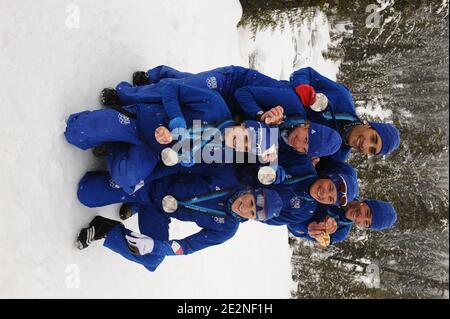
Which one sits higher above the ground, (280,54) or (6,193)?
(280,54)

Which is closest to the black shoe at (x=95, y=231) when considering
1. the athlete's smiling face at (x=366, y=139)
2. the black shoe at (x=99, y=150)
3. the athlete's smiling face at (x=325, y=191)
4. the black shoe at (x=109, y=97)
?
the black shoe at (x=99, y=150)

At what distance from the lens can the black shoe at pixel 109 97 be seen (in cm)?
430

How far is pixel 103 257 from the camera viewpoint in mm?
4438

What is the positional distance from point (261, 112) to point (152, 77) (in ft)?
5.44

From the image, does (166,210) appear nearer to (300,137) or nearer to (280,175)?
(280,175)

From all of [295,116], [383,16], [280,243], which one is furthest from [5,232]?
[383,16]

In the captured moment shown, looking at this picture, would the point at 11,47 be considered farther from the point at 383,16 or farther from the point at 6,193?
the point at 383,16

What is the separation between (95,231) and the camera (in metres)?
4.04

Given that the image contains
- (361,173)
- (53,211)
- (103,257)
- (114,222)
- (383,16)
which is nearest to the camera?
(53,211)

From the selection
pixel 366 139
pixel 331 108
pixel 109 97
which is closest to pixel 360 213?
pixel 366 139

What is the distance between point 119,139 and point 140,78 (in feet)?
4.55

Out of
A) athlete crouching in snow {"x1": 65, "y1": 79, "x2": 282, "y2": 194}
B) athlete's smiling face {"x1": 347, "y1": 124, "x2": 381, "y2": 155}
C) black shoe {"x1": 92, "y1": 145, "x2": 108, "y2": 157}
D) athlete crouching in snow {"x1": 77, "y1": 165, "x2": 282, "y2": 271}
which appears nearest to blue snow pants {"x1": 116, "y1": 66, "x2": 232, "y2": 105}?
athlete crouching in snow {"x1": 65, "y1": 79, "x2": 282, "y2": 194}

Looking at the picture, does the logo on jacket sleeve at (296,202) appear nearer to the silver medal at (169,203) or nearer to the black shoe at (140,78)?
the silver medal at (169,203)

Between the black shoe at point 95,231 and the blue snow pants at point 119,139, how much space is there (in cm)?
59
